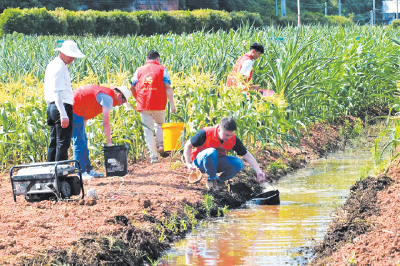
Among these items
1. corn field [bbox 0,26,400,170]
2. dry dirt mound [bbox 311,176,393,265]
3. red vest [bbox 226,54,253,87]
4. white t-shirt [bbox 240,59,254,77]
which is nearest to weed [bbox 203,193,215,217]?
dry dirt mound [bbox 311,176,393,265]

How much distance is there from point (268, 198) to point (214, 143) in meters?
0.86

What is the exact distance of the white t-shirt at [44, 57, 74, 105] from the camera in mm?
6723

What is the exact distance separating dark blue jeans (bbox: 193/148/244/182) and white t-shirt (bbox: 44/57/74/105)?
156cm

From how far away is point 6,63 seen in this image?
38.0ft

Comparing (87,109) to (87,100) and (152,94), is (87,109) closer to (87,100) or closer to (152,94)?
(87,100)

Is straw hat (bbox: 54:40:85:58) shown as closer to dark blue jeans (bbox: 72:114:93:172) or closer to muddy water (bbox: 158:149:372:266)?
dark blue jeans (bbox: 72:114:93:172)

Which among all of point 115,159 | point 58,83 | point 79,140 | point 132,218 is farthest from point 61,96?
point 132,218

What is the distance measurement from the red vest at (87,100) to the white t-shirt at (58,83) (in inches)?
14.8

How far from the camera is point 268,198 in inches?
269

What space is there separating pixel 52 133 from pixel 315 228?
309 centimetres

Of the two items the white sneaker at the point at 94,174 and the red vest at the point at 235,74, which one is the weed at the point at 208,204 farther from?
the red vest at the point at 235,74

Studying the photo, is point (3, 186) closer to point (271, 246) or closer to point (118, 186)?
point (118, 186)

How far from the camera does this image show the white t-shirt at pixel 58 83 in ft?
22.1

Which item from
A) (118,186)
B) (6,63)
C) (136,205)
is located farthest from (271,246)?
(6,63)
